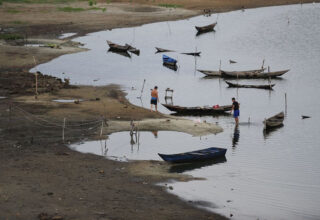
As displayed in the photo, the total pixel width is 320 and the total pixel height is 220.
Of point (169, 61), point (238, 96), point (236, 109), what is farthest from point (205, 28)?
point (236, 109)

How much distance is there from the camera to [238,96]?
147 ft

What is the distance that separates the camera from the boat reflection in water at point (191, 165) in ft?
89.1

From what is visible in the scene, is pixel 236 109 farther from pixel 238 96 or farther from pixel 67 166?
pixel 67 166

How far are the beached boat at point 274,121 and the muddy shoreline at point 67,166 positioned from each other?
6260 millimetres

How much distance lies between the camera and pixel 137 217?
68.2ft

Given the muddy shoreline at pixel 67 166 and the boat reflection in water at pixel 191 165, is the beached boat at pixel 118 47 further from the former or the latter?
the boat reflection in water at pixel 191 165

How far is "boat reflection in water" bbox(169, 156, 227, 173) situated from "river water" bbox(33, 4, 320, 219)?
11.6 inches

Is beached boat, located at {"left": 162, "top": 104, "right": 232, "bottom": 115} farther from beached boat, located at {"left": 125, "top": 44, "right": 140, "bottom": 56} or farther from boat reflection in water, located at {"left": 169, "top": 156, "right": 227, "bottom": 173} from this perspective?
beached boat, located at {"left": 125, "top": 44, "right": 140, "bottom": 56}

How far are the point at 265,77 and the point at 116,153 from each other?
81.9ft

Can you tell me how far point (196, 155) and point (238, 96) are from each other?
17625 millimetres

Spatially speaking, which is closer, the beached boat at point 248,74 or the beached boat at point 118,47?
the beached boat at point 248,74

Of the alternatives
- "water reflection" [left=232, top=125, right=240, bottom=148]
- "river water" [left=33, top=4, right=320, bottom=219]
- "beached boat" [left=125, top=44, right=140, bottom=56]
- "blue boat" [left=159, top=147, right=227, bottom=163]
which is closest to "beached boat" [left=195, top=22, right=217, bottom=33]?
"river water" [left=33, top=4, right=320, bottom=219]

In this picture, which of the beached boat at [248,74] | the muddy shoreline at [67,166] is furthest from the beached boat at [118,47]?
the beached boat at [248,74]

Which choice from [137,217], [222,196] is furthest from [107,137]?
[137,217]
